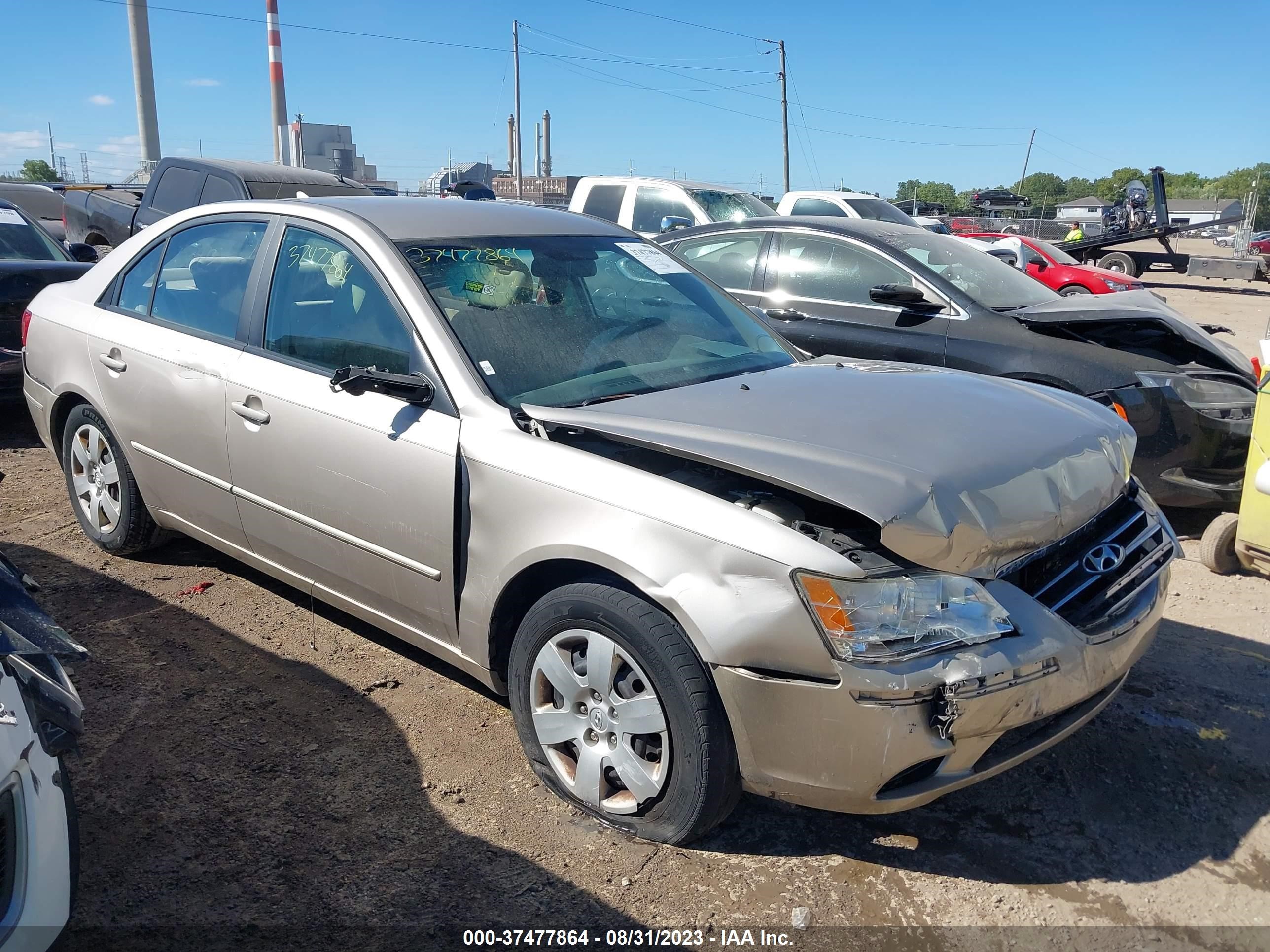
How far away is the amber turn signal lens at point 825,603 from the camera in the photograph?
7.63 ft

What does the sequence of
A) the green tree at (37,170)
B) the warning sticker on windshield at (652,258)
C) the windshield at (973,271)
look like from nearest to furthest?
1. the warning sticker on windshield at (652,258)
2. the windshield at (973,271)
3. the green tree at (37,170)

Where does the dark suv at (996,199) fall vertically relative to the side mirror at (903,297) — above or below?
above

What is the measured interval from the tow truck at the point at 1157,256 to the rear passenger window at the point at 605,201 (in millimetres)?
13242

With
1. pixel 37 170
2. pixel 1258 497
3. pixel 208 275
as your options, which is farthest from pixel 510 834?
pixel 37 170

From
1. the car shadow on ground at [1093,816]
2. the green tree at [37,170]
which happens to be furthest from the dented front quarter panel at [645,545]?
the green tree at [37,170]

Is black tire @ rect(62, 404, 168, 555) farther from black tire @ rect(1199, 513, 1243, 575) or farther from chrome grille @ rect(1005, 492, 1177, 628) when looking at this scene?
black tire @ rect(1199, 513, 1243, 575)

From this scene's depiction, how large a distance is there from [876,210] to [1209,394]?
1141 centimetres

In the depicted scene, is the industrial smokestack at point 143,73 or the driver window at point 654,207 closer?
the driver window at point 654,207

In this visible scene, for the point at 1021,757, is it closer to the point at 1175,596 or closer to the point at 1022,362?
the point at 1175,596

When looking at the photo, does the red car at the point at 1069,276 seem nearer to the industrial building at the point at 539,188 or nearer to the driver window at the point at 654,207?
the driver window at the point at 654,207

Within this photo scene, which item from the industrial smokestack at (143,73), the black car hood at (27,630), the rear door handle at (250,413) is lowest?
the black car hood at (27,630)

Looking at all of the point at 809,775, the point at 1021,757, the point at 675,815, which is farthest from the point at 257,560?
the point at 1021,757

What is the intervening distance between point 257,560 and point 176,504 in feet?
1.84

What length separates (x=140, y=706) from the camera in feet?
11.3
